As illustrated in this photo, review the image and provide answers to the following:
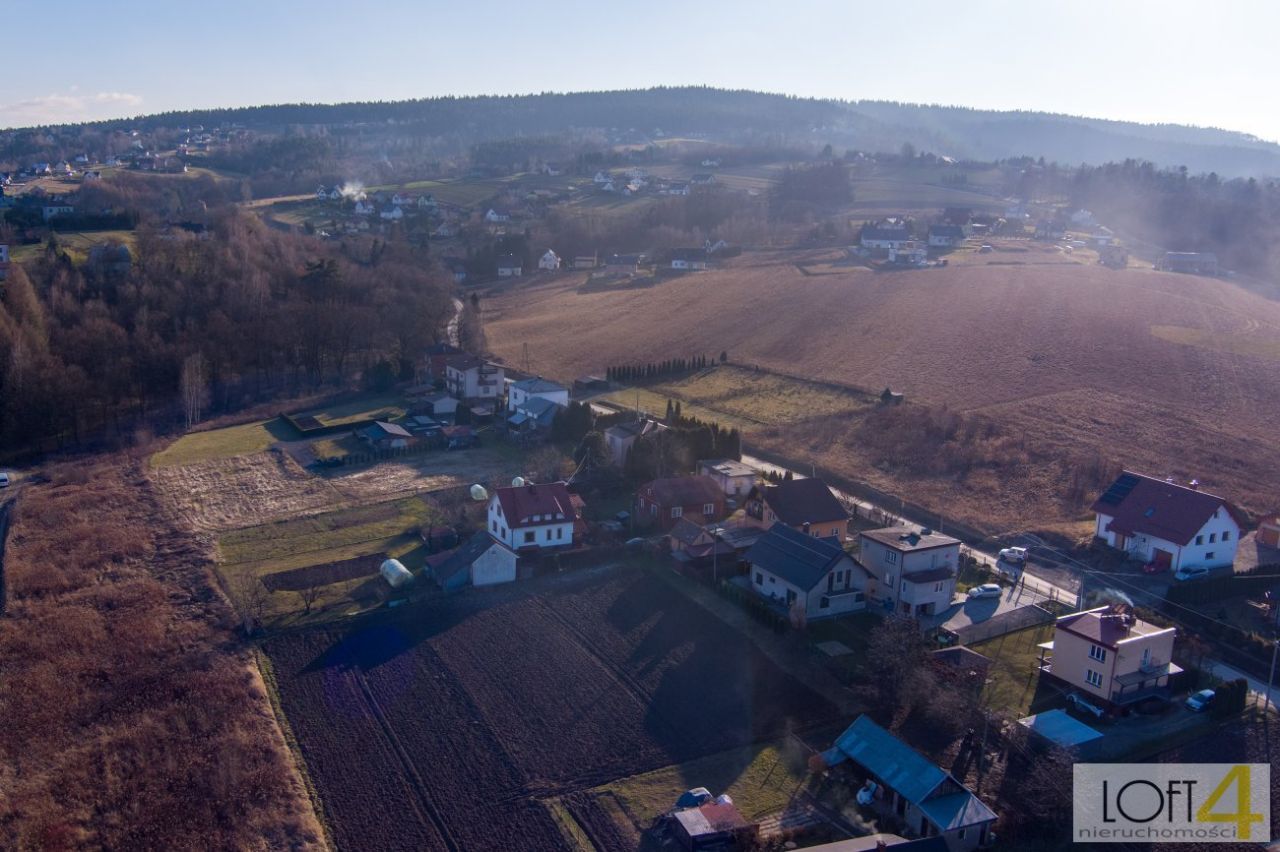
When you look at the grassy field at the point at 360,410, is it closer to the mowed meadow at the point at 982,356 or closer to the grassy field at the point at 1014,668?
the mowed meadow at the point at 982,356

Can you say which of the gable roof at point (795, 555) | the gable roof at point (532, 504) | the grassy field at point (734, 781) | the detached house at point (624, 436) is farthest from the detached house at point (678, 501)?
the grassy field at point (734, 781)

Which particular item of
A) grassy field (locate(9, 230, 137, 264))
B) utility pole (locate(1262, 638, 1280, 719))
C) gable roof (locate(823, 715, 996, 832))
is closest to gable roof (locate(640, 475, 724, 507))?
gable roof (locate(823, 715, 996, 832))

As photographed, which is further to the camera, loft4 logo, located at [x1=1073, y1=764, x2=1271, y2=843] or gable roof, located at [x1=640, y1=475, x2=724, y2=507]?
gable roof, located at [x1=640, y1=475, x2=724, y2=507]

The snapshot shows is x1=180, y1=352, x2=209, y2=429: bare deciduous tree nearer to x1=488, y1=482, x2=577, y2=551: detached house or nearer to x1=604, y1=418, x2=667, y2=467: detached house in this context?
x1=604, y1=418, x2=667, y2=467: detached house

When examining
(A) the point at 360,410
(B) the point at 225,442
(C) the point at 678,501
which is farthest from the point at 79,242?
(C) the point at 678,501

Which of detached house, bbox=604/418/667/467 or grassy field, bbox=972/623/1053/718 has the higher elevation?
detached house, bbox=604/418/667/467

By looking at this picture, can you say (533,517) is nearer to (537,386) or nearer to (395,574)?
(395,574)
